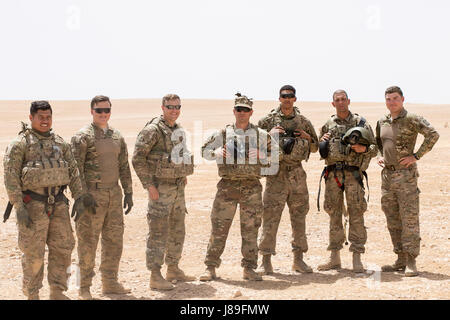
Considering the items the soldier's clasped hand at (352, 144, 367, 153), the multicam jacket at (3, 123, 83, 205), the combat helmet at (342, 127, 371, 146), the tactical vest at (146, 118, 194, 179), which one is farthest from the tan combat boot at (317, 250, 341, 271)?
the multicam jacket at (3, 123, 83, 205)

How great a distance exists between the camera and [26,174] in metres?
6.10

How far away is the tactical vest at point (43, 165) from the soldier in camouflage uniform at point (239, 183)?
81.9 inches

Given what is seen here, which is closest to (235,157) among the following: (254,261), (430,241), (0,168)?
(254,261)

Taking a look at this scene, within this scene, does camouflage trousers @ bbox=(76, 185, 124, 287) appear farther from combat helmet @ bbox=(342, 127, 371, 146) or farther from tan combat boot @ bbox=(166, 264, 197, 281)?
combat helmet @ bbox=(342, 127, 371, 146)

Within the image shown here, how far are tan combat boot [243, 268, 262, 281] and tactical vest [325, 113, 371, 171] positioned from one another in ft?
6.55

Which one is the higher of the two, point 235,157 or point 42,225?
point 235,157

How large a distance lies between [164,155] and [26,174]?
186 centimetres

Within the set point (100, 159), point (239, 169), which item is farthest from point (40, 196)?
point (239, 169)

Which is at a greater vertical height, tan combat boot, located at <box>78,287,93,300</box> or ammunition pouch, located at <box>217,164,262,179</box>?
ammunition pouch, located at <box>217,164,262,179</box>

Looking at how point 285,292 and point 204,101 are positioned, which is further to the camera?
point 204,101

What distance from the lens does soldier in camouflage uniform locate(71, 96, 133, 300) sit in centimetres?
696

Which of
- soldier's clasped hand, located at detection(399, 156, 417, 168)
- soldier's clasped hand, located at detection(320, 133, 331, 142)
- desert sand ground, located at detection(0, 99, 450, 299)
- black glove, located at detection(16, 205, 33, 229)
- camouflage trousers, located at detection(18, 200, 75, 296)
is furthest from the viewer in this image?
soldier's clasped hand, located at detection(320, 133, 331, 142)

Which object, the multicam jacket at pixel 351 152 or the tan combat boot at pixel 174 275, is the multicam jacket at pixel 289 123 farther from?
the tan combat boot at pixel 174 275

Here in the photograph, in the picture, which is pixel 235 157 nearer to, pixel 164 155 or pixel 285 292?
pixel 164 155
